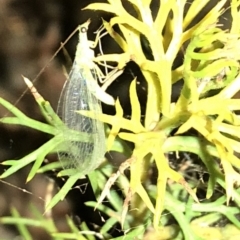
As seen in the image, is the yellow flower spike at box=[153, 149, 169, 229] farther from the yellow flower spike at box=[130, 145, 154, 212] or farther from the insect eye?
the insect eye

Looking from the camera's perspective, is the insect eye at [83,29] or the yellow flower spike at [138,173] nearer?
the yellow flower spike at [138,173]

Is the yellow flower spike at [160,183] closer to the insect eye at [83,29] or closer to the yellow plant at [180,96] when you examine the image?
the yellow plant at [180,96]

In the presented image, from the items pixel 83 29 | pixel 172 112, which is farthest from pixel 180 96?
pixel 83 29

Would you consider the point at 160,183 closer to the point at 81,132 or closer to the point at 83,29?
the point at 81,132

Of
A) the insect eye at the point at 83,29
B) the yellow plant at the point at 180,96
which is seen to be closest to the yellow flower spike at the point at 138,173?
the yellow plant at the point at 180,96

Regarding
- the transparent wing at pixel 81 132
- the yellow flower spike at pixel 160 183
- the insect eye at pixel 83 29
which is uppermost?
the insect eye at pixel 83 29

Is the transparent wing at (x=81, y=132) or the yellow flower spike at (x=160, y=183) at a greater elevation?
the transparent wing at (x=81, y=132)

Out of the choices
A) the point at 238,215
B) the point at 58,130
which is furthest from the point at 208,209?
the point at 58,130

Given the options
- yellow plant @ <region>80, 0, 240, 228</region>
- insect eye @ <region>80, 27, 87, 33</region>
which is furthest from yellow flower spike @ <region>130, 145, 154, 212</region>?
insect eye @ <region>80, 27, 87, 33</region>
